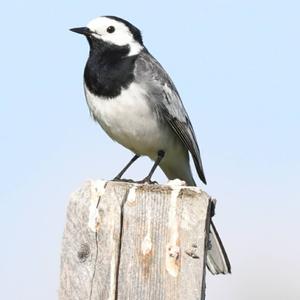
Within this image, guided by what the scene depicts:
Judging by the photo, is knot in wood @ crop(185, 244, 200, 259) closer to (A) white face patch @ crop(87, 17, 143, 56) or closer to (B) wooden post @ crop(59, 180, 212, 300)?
(B) wooden post @ crop(59, 180, 212, 300)

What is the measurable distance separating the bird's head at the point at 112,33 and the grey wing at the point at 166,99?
0.21 metres

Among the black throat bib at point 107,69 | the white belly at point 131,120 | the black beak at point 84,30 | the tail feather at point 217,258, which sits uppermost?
the black beak at point 84,30

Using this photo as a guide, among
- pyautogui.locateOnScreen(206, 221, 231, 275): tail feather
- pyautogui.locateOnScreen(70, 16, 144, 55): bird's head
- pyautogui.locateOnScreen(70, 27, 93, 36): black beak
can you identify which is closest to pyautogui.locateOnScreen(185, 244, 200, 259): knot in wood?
pyautogui.locateOnScreen(206, 221, 231, 275): tail feather

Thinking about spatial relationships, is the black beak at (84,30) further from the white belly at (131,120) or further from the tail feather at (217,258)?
the tail feather at (217,258)

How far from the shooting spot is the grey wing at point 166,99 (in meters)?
7.63

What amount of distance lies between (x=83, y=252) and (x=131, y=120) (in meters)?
3.70

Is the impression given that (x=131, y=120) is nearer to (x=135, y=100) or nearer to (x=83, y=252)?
(x=135, y=100)

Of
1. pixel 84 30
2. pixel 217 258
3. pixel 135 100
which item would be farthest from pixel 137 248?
pixel 84 30

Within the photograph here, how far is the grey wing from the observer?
7633 mm

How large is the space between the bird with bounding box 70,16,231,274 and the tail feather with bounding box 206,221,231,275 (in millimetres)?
2234

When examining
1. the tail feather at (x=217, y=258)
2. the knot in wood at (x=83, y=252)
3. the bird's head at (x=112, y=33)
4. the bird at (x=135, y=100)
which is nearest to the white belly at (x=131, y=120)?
the bird at (x=135, y=100)

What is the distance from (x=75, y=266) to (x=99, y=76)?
12.9ft

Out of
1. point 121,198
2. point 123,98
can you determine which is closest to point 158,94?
point 123,98

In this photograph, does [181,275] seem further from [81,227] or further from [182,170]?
[182,170]
